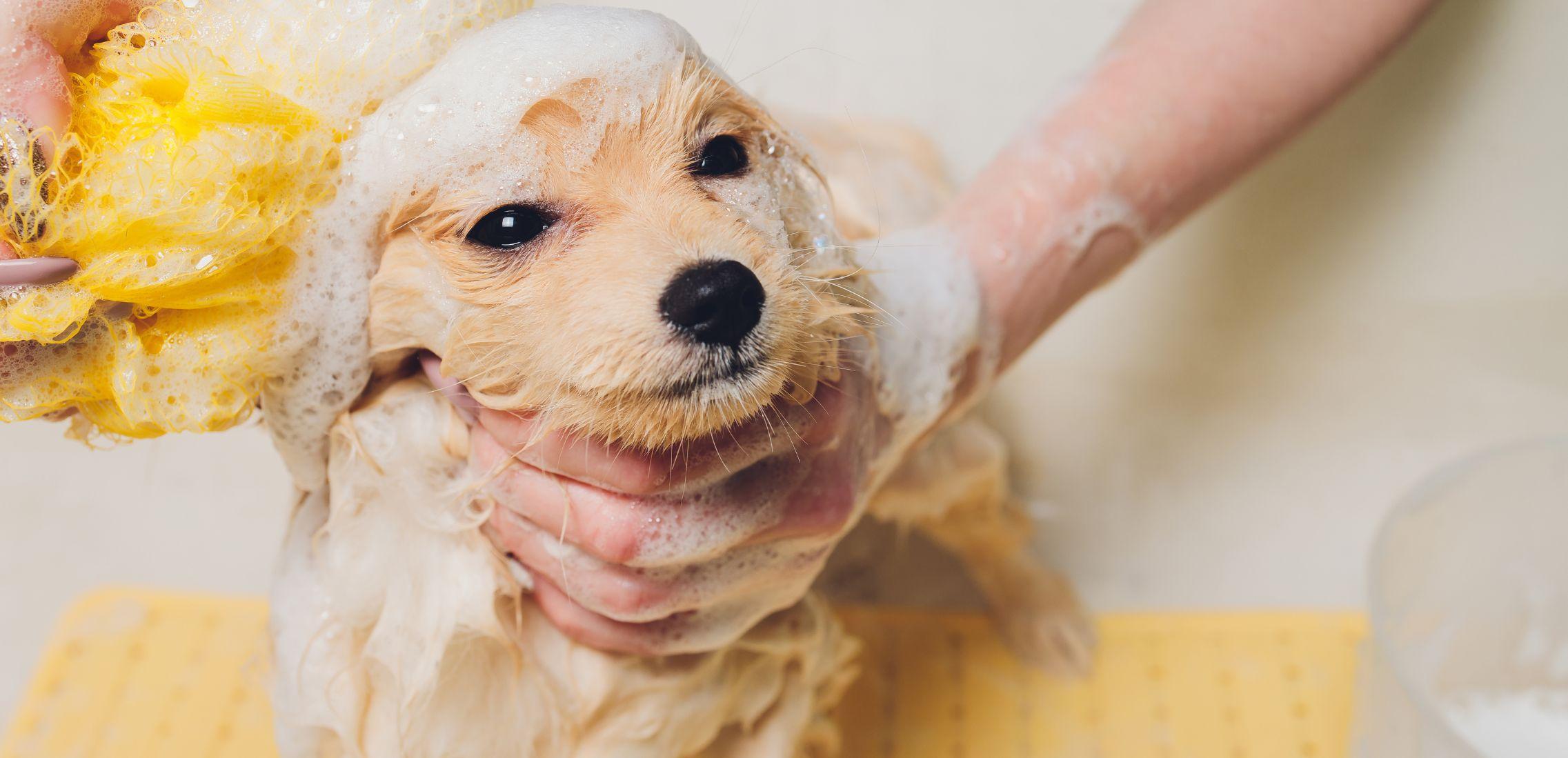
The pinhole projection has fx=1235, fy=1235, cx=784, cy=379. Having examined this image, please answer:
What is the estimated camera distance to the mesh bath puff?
2.06 ft

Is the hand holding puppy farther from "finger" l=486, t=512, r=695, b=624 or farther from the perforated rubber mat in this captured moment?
the perforated rubber mat

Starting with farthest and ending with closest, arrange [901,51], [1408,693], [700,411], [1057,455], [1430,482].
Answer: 1. [1057,455]
2. [901,51]
3. [1430,482]
4. [1408,693]
5. [700,411]

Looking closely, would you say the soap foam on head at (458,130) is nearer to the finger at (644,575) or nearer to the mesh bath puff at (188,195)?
the mesh bath puff at (188,195)

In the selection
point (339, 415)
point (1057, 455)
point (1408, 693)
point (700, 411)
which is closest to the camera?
point (700, 411)

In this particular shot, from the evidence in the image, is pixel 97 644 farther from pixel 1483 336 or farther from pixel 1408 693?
pixel 1483 336

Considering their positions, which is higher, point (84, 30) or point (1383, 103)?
point (84, 30)

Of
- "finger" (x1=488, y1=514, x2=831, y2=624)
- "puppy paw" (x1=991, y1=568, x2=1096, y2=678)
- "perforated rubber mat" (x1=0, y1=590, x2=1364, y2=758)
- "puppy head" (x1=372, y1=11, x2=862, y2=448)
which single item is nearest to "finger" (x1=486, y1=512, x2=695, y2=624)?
"finger" (x1=488, y1=514, x2=831, y2=624)

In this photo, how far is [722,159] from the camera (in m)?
0.69

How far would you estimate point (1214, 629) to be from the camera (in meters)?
1.40

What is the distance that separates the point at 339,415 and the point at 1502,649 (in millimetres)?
1180

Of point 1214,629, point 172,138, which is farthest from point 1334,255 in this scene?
point 172,138

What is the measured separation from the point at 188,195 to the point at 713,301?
28 centimetres

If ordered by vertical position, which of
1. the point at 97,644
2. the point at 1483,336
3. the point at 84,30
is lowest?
the point at 97,644

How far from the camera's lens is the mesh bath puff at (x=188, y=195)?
628 mm
